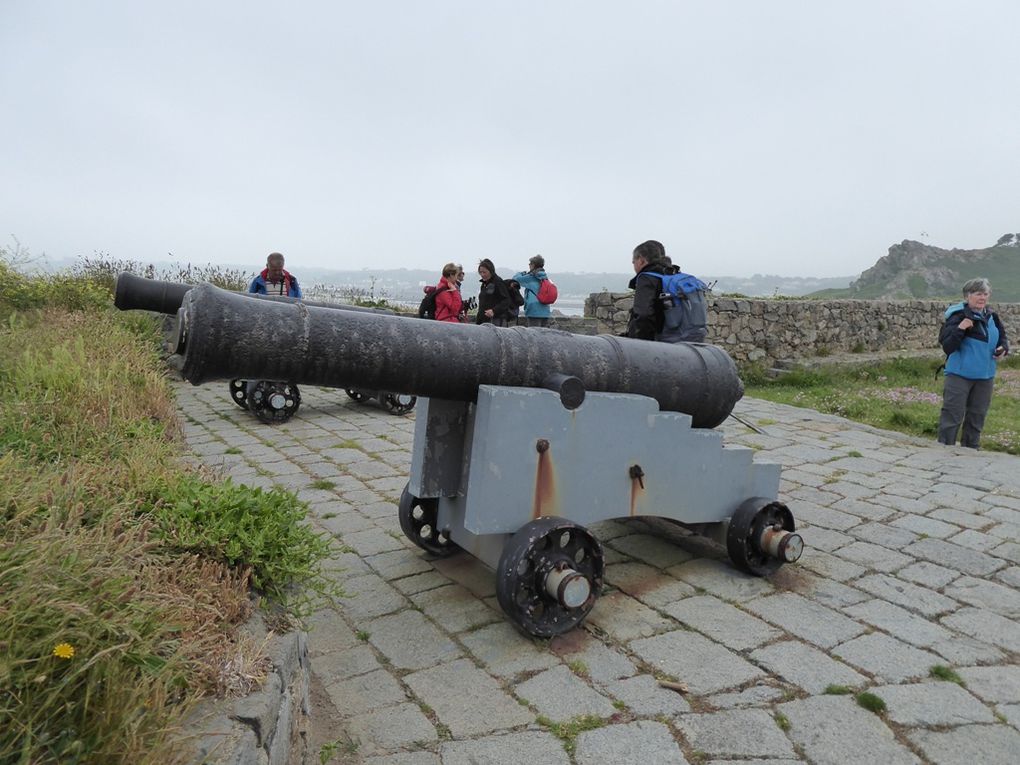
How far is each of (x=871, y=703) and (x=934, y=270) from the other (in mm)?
50568

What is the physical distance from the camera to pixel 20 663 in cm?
151

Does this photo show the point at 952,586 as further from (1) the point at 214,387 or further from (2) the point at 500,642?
(1) the point at 214,387

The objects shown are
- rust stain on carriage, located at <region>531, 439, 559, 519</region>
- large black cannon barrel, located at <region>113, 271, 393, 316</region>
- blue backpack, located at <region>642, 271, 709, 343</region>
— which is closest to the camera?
rust stain on carriage, located at <region>531, 439, 559, 519</region>

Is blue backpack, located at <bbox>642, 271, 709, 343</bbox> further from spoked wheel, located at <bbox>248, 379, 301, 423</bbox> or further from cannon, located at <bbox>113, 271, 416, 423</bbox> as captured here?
spoked wheel, located at <bbox>248, 379, 301, 423</bbox>

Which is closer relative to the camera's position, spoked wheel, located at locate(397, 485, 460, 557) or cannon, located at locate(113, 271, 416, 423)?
spoked wheel, located at locate(397, 485, 460, 557)

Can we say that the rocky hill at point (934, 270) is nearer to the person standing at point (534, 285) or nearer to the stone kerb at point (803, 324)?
the stone kerb at point (803, 324)

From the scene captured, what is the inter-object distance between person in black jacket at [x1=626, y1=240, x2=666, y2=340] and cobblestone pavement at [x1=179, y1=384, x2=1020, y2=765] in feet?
4.32

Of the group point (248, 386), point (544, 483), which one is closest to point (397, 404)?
point (248, 386)

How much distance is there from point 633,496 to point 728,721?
1.17 m

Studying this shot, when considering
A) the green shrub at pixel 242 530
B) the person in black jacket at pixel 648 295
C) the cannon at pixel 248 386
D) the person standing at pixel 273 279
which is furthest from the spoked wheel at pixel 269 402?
the green shrub at pixel 242 530

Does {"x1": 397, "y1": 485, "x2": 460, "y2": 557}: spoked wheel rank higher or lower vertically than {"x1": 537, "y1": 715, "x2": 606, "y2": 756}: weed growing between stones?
higher

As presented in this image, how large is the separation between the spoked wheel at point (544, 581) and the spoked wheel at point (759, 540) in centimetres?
102

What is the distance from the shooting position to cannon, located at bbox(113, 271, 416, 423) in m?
5.89

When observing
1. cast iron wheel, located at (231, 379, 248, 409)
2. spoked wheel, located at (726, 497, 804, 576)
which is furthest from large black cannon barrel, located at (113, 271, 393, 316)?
spoked wheel, located at (726, 497, 804, 576)
